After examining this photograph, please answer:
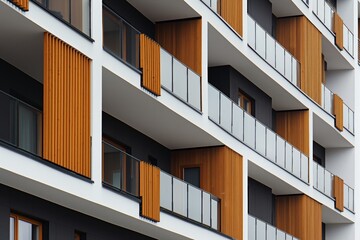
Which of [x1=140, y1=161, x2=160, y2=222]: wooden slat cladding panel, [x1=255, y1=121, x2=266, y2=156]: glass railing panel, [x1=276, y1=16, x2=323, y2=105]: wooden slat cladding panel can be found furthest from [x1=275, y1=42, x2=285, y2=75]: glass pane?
[x1=140, y1=161, x2=160, y2=222]: wooden slat cladding panel

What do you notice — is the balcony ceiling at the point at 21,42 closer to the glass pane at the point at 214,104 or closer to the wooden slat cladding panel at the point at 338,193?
the glass pane at the point at 214,104

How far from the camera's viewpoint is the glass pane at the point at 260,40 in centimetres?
3816

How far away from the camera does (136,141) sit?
105 feet

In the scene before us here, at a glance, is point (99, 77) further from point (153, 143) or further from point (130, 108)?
point (153, 143)

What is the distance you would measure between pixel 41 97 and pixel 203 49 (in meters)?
7.78

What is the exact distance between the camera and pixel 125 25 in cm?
2836

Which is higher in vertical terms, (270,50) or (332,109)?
(270,50)

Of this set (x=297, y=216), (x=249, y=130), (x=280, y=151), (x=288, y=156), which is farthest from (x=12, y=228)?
(x=297, y=216)

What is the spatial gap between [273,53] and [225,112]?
568 centimetres

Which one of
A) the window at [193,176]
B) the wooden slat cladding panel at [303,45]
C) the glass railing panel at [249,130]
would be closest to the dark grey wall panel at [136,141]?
the window at [193,176]

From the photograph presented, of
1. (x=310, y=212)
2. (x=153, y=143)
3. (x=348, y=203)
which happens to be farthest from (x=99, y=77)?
(x=348, y=203)

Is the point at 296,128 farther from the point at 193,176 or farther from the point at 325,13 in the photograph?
the point at 193,176

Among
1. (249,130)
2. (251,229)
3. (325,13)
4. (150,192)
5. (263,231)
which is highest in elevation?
(325,13)

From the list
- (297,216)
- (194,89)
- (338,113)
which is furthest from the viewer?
(338,113)
